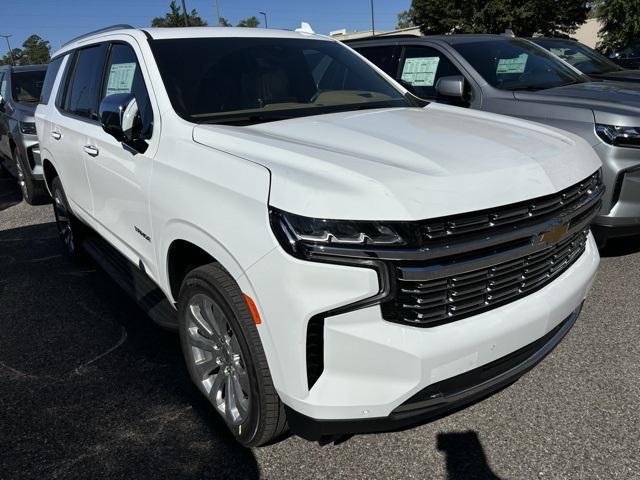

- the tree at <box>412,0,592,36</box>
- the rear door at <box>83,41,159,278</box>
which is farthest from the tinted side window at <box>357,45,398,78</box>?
the tree at <box>412,0,592,36</box>

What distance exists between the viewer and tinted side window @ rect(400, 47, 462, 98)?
5.56m

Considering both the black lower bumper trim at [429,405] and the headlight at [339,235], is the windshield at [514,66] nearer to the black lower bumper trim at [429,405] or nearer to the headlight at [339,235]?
the black lower bumper trim at [429,405]

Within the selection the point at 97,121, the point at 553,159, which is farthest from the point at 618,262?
the point at 97,121

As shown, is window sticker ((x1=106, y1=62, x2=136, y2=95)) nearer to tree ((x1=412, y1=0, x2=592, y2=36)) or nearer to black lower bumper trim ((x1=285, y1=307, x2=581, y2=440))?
black lower bumper trim ((x1=285, y1=307, x2=581, y2=440))

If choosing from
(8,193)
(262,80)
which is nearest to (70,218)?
(262,80)

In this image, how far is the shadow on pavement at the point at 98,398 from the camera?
2461 mm

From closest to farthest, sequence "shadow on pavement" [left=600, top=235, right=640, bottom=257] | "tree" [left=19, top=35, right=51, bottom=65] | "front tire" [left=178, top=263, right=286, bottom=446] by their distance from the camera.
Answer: "front tire" [left=178, top=263, right=286, bottom=446], "shadow on pavement" [left=600, top=235, right=640, bottom=257], "tree" [left=19, top=35, right=51, bottom=65]

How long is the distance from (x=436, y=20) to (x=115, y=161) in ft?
128

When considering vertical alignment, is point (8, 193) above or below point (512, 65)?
below

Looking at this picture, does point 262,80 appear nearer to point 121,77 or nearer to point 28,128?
point 121,77

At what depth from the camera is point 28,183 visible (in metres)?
7.24

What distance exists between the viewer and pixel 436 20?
125ft

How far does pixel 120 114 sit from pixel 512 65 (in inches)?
166

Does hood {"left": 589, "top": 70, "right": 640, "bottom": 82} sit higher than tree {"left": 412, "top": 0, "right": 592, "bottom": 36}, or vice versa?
tree {"left": 412, "top": 0, "right": 592, "bottom": 36}
